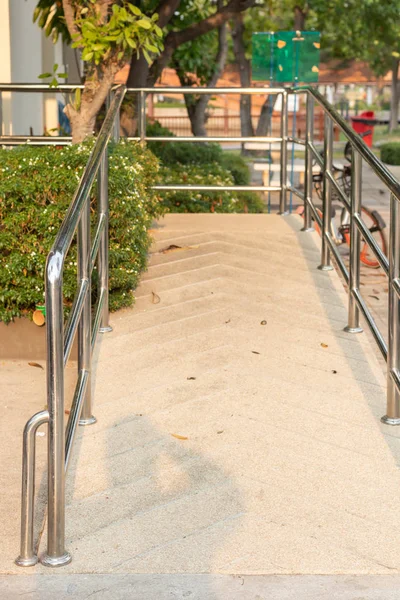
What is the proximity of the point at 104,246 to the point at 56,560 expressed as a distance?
2553 mm

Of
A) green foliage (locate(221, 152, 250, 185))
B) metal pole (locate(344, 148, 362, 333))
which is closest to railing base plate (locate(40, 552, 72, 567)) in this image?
metal pole (locate(344, 148, 362, 333))

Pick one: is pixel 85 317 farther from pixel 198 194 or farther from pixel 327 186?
pixel 198 194

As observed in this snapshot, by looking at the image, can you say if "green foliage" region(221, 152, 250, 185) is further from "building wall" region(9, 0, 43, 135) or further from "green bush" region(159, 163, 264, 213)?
"building wall" region(9, 0, 43, 135)

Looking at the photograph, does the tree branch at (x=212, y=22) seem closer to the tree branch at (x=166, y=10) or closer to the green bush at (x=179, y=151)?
the tree branch at (x=166, y=10)

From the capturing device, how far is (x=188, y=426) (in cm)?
474

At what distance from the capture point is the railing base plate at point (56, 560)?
3580mm

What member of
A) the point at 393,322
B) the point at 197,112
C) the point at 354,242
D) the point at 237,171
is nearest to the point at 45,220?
the point at 354,242

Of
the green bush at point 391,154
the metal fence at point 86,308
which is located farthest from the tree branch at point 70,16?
the green bush at point 391,154

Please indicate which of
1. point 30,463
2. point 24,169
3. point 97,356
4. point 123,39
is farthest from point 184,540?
point 123,39

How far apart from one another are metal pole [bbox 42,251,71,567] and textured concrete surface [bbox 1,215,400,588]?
0.10m

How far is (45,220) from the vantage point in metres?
5.94

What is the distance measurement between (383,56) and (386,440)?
44.5m

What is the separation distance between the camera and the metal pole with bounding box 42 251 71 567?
11.0ft

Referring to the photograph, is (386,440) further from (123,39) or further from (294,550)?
(123,39)
